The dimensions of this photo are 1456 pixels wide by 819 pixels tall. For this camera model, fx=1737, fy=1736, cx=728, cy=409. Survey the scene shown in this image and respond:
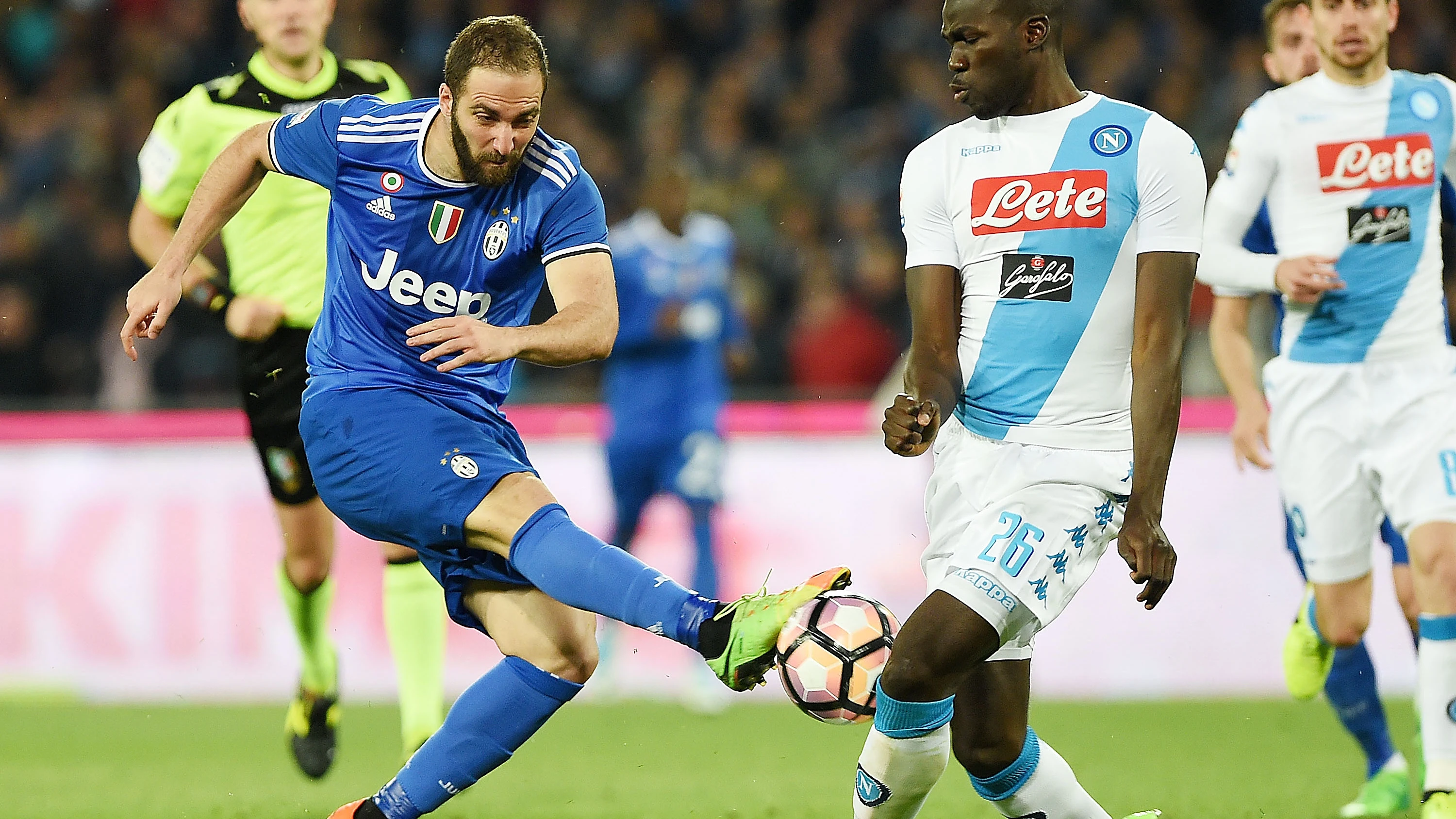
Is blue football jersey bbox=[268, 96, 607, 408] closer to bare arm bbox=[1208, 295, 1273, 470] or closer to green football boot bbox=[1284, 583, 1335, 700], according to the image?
bare arm bbox=[1208, 295, 1273, 470]

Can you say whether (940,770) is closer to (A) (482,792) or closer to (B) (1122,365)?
(B) (1122,365)

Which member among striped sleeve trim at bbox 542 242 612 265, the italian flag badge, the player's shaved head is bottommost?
striped sleeve trim at bbox 542 242 612 265

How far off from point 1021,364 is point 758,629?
38.7 inches

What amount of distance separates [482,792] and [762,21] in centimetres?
911

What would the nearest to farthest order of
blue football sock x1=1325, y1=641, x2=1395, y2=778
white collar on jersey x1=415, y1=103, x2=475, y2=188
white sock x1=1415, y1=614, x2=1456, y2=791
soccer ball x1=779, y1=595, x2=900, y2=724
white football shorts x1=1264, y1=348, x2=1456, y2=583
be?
soccer ball x1=779, y1=595, x2=900, y2=724 < white collar on jersey x1=415, y1=103, x2=475, y2=188 < white sock x1=1415, y1=614, x2=1456, y2=791 < white football shorts x1=1264, y1=348, x2=1456, y2=583 < blue football sock x1=1325, y1=641, x2=1395, y2=778

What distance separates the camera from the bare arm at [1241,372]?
629 centimetres

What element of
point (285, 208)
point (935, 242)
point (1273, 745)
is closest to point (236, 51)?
point (285, 208)

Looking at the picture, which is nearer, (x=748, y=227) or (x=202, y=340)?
(x=202, y=340)

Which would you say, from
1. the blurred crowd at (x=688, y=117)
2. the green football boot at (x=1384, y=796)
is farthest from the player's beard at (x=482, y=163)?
the blurred crowd at (x=688, y=117)

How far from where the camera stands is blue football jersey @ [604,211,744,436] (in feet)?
32.5

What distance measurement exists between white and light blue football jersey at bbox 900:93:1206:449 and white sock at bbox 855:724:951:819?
2.61ft

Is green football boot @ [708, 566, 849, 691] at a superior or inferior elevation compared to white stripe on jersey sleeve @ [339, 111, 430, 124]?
inferior

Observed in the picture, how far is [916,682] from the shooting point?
4.07 metres

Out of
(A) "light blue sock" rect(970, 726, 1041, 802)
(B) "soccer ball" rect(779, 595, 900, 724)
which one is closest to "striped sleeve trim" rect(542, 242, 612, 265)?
(B) "soccer ball" rect(779, 595, 900, 724)
